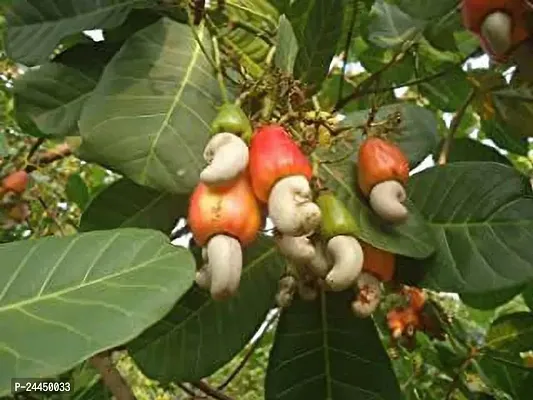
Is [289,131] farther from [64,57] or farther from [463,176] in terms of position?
[64,57]

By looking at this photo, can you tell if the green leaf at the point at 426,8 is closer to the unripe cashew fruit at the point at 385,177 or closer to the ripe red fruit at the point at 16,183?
the unripe cashew fruit at the point at 385,177

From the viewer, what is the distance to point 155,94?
3.07 ft

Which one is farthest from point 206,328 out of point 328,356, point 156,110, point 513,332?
point 513,332

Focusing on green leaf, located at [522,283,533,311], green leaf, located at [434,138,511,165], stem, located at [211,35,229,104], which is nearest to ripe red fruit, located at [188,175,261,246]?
stem, located at [211,35,229,104]

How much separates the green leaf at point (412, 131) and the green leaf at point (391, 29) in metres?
0.30

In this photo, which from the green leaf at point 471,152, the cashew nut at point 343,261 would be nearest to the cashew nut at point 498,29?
the cashew nut at point 343,261

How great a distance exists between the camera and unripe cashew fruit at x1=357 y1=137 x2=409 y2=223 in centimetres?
85

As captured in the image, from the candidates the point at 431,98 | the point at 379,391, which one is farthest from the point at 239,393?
the point at 379,391

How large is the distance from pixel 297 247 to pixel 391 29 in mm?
717

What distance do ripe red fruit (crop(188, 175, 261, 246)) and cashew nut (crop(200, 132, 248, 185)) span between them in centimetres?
1

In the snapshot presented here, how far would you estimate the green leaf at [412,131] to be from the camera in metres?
1.08

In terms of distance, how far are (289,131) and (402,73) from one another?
2.57 ft

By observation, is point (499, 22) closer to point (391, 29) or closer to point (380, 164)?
point (380, 164)

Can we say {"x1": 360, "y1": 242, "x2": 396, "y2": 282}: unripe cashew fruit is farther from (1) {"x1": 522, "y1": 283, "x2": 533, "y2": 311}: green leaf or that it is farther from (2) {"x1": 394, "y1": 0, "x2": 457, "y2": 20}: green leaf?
(1) {"x1": 522, "y1": 283, "x2": 533, "y2": 311}: green leaf
